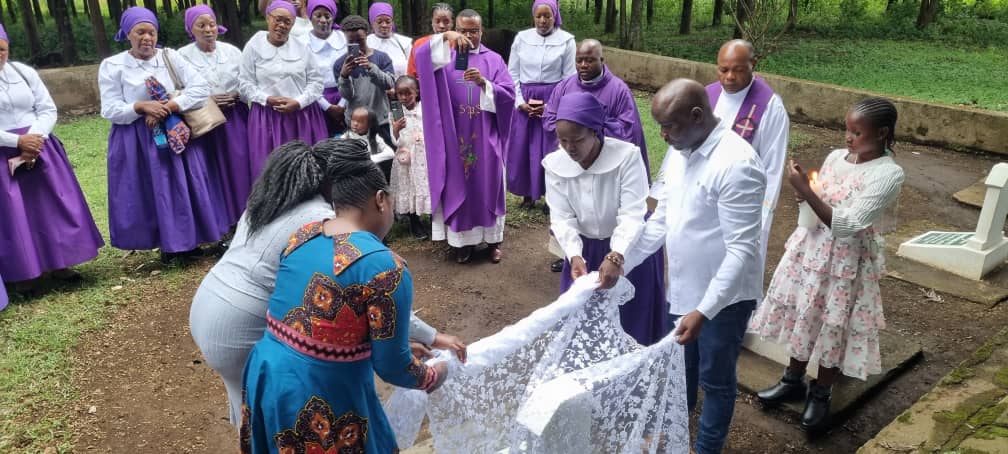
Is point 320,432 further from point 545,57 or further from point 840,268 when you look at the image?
point 545,57

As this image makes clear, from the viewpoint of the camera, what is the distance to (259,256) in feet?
7.66

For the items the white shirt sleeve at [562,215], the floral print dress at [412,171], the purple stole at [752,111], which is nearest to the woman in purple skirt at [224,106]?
the floral print dress at [412,171]

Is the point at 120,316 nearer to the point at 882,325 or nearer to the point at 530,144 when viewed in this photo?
the point at 530,144

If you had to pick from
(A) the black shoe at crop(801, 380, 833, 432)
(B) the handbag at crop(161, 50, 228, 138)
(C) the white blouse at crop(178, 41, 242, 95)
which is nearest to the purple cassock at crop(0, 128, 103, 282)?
(B) the handbag at crop(161, 50, 228, 138)

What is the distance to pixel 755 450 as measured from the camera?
11.5 ft

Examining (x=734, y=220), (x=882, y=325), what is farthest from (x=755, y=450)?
(x=734, y=220)

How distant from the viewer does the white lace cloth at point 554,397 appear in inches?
94.1

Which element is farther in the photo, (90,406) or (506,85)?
(506,85)

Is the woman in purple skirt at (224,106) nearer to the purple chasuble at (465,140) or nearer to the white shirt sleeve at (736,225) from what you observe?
the purple chasuble at (465,140)

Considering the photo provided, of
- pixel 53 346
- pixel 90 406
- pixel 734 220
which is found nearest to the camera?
pixel 734 220

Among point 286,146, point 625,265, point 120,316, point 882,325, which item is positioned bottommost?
point 120,316

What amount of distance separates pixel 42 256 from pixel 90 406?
180 centimetres

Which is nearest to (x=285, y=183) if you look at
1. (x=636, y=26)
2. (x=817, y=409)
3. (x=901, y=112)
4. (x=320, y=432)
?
(x=320, y=432)

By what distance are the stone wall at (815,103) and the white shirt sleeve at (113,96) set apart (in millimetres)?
6613
